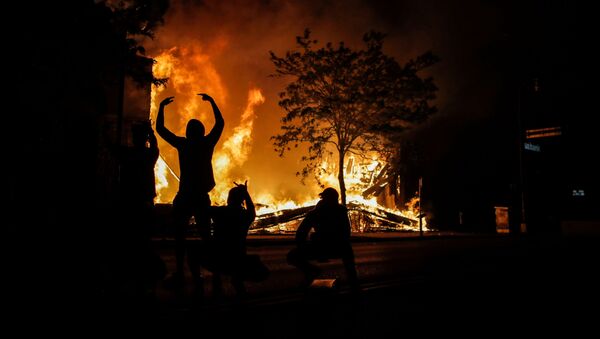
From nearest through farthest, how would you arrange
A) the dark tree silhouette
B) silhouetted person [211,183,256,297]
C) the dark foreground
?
the dark foreground
silhouetted person [211,183,256,297]
the dark tree silhouette

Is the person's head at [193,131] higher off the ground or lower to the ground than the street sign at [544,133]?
lower

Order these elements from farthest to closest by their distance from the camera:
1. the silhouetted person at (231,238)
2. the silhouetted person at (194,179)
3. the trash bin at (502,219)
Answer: the trash bin at (502,219) < the silhouetted person at (194,179) < the silhouetted person at (231,238)

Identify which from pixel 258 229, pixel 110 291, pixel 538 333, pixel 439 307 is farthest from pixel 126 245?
pixel 258 229

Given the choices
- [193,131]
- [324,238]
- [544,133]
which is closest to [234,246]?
[324,238]

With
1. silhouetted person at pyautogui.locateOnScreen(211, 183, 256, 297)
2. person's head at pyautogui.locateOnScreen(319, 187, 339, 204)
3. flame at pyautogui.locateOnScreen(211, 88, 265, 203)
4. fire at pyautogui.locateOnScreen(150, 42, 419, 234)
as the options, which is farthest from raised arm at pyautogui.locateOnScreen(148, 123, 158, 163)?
flame at pyautogui.locateOnScreen(211, 88, 265, 203)

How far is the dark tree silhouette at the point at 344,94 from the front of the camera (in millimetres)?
23438

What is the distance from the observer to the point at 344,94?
77.7 feet

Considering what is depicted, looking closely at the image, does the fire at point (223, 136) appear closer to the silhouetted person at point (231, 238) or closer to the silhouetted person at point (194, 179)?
the silhouetted person at point (194, 179)

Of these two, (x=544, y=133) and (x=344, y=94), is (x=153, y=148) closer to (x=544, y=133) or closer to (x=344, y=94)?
(x=344, y=94)

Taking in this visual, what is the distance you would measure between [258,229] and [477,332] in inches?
695

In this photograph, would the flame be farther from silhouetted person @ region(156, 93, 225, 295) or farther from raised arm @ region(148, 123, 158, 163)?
silhouetted person @ region(156, 93, 225, 295)

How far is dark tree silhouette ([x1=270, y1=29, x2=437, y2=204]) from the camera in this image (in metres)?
23.4

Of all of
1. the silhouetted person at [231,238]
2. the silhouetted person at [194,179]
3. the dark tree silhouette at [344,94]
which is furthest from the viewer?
the dark tree silhouette at [344,94]

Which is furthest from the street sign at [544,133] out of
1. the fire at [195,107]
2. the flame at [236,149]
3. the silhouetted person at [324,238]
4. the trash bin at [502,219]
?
the silhouetted person at [324,238]
